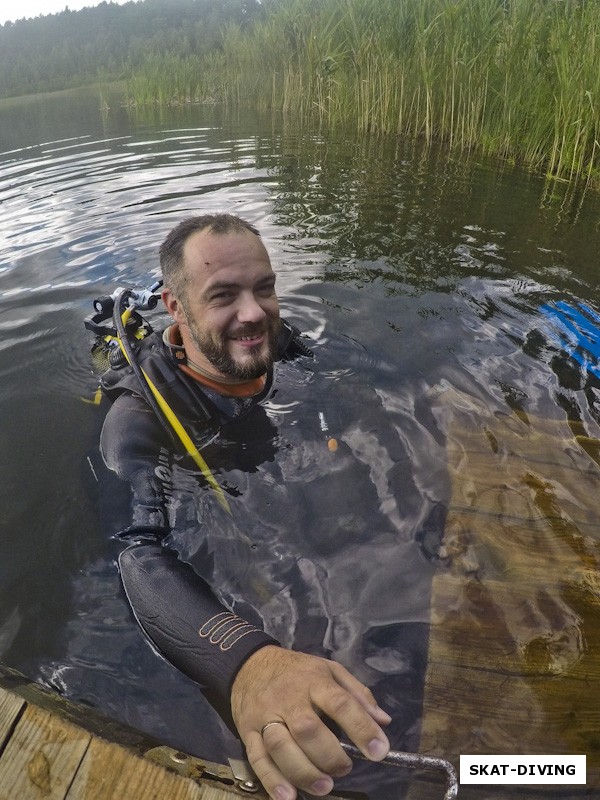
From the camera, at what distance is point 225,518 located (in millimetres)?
2604

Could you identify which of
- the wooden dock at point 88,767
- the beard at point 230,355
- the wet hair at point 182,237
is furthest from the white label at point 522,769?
the wet hair at point 182,237

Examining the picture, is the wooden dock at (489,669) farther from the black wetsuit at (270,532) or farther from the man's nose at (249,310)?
the man's nose at (249,310)

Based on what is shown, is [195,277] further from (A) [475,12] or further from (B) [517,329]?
(A) [475,12]

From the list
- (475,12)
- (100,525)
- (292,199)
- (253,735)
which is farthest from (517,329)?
(475,12)

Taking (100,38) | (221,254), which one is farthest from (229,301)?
(100,38)

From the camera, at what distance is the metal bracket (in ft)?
4.24

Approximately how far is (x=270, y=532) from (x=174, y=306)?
1.31m

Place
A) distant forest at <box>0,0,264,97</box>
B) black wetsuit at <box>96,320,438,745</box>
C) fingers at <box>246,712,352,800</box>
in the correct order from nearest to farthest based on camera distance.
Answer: fingers at <box>246,712,352,800</box> < black wetsuit at <box>96,320,438,745</box> < distant forest at <box>0,0,264,97</box>

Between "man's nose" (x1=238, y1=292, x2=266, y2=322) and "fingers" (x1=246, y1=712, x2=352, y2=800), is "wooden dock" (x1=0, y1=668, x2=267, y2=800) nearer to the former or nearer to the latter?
"fingers" (x1=246, y1=712, x2=352, y2=800)

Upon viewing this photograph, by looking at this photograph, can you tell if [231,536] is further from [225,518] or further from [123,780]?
[123,780]

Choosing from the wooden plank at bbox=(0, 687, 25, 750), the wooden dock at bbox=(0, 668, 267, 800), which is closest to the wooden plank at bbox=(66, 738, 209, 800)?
the wooden dock at bbox=(0, 668, 267, 800)

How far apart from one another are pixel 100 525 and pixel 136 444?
51cm

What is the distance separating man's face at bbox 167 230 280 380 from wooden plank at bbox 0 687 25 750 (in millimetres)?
1672

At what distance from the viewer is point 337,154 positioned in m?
9.93
